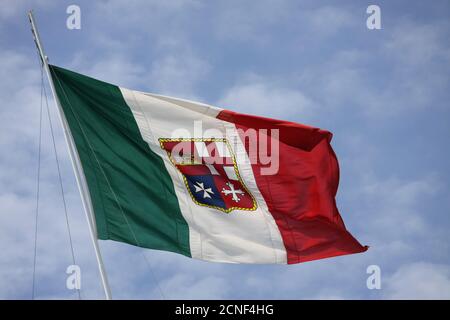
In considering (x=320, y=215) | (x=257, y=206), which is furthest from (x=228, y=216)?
(x=320, y=215)

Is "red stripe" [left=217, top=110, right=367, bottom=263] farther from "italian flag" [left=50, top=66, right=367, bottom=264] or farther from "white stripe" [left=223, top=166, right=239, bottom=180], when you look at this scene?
Answer: "white stripe" [left=223, top=166, right=239, bottom=180]

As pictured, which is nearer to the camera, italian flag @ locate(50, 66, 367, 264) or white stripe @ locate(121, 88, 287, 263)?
italian flag @ locate(50, 66, 367, 264)

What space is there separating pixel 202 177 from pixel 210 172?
0.94ft

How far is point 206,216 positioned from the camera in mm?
22172

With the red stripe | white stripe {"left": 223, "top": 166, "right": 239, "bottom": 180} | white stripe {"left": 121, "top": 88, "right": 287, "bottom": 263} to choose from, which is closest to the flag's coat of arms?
white stripe {"left": 223, "top": 166, "right": 239, "bottom": 180}

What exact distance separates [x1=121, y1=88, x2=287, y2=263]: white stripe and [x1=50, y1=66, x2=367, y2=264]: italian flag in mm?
27

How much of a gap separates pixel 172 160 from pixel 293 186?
3.43 m

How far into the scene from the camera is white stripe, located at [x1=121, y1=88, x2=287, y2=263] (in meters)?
22.0

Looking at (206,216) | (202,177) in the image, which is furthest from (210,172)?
(206,216)

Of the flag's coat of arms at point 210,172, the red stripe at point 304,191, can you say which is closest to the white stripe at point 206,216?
the flag's coat of arms at point 210,172

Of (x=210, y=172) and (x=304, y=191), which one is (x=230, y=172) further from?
(x=304, y=191)
